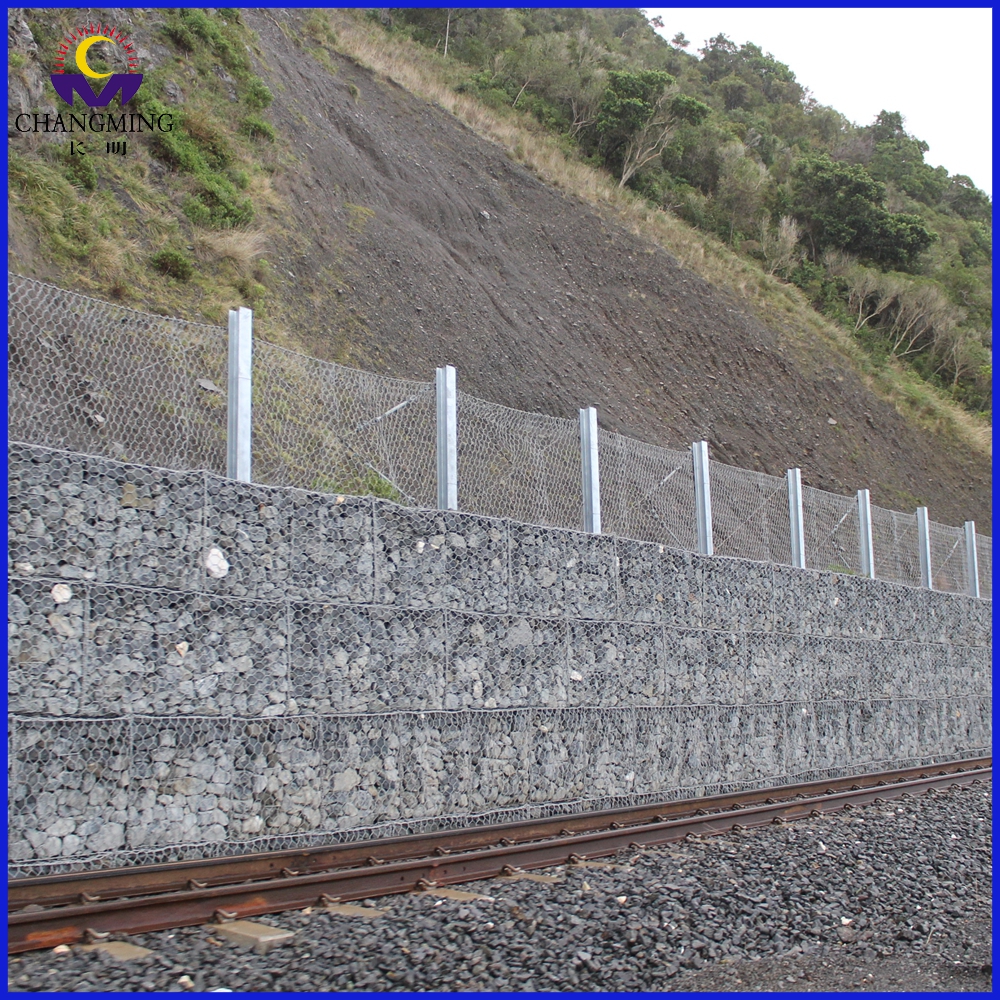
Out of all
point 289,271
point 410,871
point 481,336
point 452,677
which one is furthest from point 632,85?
point 410,871

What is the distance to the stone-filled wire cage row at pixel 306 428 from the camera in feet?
20.6

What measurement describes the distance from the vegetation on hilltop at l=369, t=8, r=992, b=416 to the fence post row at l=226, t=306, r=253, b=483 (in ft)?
78.7

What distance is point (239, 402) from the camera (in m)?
6.05

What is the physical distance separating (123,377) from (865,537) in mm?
9390

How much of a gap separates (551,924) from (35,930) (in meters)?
2.26

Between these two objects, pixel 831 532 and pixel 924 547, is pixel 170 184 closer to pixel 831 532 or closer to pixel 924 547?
pixel 831 532

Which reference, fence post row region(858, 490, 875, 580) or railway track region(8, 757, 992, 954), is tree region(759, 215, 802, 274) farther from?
railway track region(8, 757, 992, 954)

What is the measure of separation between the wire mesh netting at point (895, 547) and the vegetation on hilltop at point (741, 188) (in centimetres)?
1772

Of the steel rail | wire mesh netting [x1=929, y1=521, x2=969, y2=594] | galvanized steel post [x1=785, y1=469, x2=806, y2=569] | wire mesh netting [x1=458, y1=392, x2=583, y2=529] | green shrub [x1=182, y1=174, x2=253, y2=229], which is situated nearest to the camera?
the steel rail

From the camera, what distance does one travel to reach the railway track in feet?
13.5

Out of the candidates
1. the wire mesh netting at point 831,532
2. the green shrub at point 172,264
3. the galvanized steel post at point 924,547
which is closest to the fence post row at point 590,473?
the wire mesh netting at point 831,532

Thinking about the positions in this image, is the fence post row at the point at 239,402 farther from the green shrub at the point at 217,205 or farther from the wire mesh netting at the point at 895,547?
the wire mesh netting at the point at 895,547

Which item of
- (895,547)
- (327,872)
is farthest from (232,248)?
(895,547)

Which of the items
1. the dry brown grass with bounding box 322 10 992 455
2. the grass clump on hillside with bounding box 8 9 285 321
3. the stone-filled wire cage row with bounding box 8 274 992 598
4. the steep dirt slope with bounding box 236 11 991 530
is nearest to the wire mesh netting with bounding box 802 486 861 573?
the stone-filled wire cage row with bounding box 8 274 992 598
